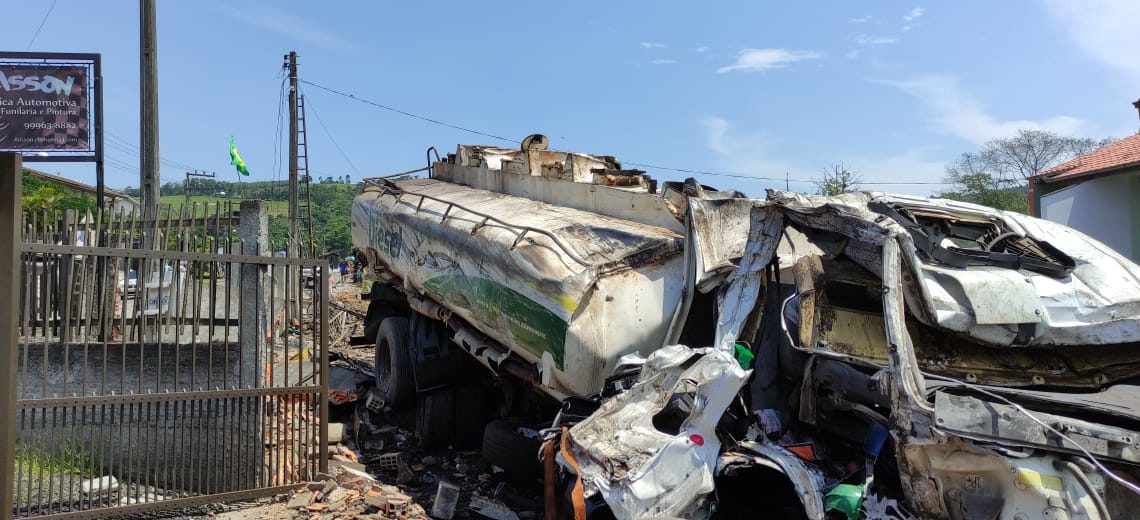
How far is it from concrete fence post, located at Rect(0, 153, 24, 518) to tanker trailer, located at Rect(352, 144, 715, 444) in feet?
9.64

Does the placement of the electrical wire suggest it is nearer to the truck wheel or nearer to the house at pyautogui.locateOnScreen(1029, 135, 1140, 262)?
the truck wheel

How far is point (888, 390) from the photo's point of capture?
3.38 metres

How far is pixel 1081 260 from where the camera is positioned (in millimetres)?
4270

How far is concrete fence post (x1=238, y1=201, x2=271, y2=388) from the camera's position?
5.61 m

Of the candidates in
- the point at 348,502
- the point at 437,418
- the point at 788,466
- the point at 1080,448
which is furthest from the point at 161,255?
the point at 1080,448

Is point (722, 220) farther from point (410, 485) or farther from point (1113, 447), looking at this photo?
point (410, 485)

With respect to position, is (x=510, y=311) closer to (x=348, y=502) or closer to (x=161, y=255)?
(x=348, y=502)

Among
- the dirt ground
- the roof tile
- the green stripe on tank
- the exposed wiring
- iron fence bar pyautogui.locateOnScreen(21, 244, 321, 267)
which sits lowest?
the dirt ground

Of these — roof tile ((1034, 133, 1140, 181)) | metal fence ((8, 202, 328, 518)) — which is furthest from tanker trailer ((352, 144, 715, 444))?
roof tile ((1034, 133, 1140, 181))

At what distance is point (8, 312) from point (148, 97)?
19.2 feet

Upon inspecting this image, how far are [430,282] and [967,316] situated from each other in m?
4.60

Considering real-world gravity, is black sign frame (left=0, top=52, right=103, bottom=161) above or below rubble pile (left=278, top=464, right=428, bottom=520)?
above

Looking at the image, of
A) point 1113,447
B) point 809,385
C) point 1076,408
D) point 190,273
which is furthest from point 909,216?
point 190,273

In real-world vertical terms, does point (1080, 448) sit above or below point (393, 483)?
above
